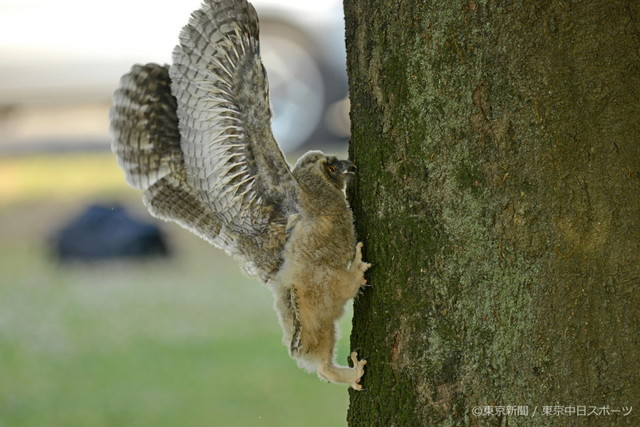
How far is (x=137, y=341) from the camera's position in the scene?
6242 mm

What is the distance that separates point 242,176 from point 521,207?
0.94 metres

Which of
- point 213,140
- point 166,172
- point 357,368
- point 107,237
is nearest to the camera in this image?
point 357,368

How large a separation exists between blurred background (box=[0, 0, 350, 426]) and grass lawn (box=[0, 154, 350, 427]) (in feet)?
0.05

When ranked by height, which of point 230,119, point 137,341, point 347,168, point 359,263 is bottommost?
point 359,263

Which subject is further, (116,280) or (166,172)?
(116,280)

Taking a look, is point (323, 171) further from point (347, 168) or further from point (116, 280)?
point (116, 280)

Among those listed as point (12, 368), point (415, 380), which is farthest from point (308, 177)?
point (12, 368)

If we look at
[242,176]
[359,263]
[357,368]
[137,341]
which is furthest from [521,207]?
[137,341]

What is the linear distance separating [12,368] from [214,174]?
13.5 feet

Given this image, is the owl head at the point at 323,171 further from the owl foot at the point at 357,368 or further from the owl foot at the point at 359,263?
the owl foot at the point at 357,368

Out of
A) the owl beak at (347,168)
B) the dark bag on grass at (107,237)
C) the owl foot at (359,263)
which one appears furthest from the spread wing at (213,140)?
the dark bag on grass at (107,237)

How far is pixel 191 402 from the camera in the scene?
17.9 ft

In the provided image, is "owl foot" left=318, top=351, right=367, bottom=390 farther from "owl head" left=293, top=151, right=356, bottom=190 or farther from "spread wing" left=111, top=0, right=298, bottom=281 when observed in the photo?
"owl head" left=293, top=151, right=356, bottom=190

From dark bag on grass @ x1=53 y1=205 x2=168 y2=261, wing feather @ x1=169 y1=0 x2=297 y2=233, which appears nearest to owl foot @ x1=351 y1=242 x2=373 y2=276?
wing feather @ x1=169 y1=0 x2=297 y2=233
